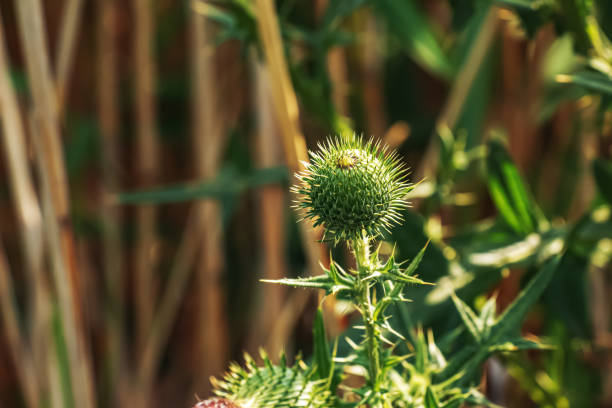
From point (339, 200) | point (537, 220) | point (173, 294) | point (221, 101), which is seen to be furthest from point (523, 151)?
point (339, 200)

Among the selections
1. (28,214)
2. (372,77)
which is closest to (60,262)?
(28,214)

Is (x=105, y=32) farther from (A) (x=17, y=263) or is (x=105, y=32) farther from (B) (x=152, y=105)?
(A) (x=17, y=263)

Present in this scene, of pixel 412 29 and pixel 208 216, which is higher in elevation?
pixel 412 29

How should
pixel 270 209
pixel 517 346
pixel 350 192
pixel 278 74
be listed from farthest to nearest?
1. pixel 270 209
2. pixel 278 74
3. pixel 517 346
4. pixel 350 192

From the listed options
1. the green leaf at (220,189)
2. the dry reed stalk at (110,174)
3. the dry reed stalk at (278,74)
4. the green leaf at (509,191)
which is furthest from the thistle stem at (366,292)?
the dry reed stalk at (110,174)

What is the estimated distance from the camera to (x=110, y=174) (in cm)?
143

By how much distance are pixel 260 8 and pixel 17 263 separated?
129 centimetres

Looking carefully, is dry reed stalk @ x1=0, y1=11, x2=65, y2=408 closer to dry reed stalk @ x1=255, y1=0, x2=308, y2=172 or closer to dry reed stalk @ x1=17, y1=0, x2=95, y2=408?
dry reed stalk @ x1=17, y1=0, x2=95, y2=408

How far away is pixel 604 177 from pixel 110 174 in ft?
3.46

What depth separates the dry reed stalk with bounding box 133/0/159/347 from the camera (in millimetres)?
1286

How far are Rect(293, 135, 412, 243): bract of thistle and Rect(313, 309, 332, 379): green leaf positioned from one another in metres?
0.11

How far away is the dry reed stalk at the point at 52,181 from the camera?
895 mm

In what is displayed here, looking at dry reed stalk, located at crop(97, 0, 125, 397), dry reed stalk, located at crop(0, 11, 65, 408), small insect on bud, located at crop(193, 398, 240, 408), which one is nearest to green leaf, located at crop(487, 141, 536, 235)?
small insect on bud, located at crop(193, 398, 240, 408)

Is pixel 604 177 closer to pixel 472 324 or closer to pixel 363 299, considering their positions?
pixel 472 324
